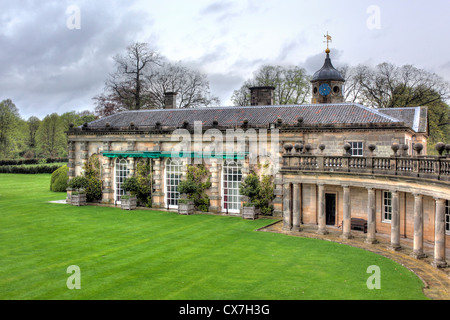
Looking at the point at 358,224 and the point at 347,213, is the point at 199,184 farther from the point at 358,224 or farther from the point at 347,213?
the point at 347,213

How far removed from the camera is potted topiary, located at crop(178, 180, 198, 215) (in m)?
35.5

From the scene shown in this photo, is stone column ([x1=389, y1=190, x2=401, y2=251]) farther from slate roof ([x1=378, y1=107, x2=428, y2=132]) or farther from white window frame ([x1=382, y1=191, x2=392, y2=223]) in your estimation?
slate roof ([x1=378, y1=107, x2=428, y2=132])

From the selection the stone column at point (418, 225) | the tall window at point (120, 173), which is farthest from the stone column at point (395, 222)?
the tall window at point (120, 173)

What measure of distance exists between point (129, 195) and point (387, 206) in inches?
897

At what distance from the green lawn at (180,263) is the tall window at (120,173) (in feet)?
28.2

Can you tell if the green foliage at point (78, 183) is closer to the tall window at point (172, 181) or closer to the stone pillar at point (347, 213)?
the tall window at point (172, 181)

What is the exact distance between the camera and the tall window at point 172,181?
124 feet

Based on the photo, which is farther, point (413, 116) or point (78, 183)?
point (78, 183)

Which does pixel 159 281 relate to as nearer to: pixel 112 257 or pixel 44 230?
pixel 112 257

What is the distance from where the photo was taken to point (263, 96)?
39781mm

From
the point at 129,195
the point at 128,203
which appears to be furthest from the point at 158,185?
the point at 128,203

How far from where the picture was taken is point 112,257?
21312mm

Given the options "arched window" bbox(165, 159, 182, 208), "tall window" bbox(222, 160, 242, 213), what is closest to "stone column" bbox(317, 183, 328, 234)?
"tall window" bbox(222, 160, 242, 213)
